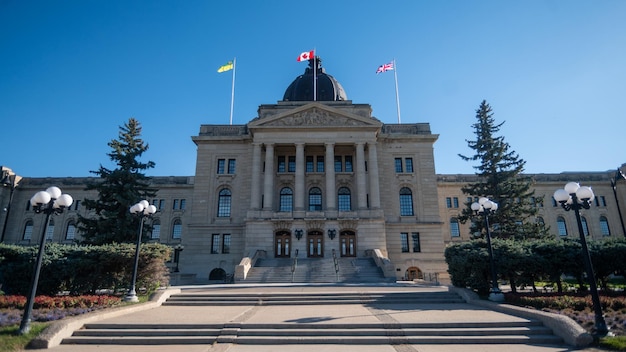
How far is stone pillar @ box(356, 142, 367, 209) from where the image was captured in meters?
36.8

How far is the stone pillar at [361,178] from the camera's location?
36781 mm

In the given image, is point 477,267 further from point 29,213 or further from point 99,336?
point 29,213

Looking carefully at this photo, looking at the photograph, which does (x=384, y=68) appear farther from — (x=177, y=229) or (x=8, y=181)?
(x=8, y=181)

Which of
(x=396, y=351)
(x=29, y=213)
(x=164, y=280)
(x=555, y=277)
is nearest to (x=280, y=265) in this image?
(x=164, y=280)

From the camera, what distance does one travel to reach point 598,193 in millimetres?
54969

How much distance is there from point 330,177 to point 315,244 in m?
7.33

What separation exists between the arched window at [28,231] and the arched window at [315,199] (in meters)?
48.1

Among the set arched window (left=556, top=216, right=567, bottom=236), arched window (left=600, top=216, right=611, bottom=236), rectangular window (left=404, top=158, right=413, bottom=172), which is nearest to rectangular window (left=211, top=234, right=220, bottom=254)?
rectangular window (left=404, top=158, right=413, bottom=172)

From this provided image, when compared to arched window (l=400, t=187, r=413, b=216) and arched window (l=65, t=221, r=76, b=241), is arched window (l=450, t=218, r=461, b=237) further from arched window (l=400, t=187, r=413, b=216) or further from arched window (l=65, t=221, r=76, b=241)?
arched window (l=65, t=221, r=76, b=241)

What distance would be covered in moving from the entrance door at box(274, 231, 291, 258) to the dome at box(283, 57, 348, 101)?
63.0 ft

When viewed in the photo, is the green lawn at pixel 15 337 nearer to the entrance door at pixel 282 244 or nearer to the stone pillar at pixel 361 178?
the entrance door at pixel 282 244

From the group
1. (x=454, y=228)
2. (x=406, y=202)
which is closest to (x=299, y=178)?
(x=406, y=202)

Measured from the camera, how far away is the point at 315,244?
35750mm

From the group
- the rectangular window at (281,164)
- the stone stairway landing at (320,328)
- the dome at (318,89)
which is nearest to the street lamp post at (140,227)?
the stone stairway landing at (320,328)
